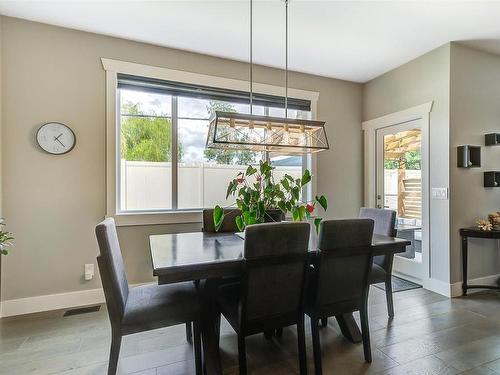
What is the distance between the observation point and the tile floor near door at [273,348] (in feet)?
6.10

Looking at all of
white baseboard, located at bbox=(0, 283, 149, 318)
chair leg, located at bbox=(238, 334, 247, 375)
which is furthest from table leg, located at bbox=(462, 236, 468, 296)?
white baseboard, located at bbox=(0, 283, 149, 318)

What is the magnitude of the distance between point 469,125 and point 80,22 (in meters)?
4.31

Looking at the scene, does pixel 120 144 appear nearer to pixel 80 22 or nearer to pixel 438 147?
pixel 80 22

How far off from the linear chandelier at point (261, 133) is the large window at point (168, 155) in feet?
3.81

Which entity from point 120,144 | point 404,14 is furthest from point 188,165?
point 404,14

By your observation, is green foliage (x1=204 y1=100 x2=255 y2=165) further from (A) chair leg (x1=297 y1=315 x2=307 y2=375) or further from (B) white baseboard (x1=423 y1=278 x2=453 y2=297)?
(B) white baseboard (x1=423 y1=278 x2=453 y2=297)

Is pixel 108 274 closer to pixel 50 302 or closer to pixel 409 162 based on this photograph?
pixel 50 302

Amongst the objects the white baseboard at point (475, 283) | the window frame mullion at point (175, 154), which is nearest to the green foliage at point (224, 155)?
the window frame mullion at point (175, 154)

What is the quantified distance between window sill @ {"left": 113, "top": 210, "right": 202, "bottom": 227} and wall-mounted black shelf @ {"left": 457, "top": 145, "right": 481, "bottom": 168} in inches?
119

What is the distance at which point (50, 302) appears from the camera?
2.76m

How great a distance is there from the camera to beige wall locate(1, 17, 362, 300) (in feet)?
8.68

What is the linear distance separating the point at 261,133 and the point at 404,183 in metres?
2.48

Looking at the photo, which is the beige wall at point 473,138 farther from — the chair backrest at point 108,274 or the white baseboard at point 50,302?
the white baseboard at point 50,302

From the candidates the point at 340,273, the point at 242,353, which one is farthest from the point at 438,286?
the point at 242,353
